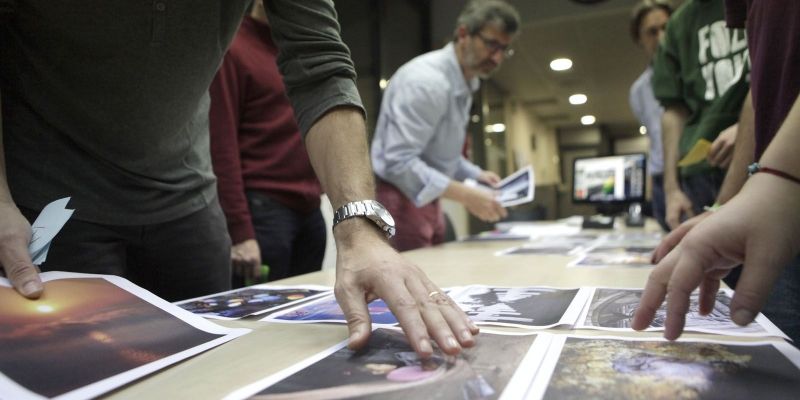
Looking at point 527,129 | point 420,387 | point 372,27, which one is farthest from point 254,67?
point 527,129

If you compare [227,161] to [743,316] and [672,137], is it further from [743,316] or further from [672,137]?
[672,137]

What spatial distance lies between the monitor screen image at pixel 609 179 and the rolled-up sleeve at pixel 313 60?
2487mm

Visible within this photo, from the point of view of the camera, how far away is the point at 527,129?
8.27m

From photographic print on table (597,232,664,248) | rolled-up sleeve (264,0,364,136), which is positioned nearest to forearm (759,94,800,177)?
rolled-up sleeve (264,0,364,136)

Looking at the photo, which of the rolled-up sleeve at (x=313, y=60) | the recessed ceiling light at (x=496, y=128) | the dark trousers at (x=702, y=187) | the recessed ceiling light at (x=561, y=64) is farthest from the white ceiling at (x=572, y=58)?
the rolled-up sleeve at (x=313, y=60)

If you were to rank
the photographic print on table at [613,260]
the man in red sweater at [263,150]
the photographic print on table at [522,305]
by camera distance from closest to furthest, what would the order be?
the photographic print on table at [522,305], the photographic print on table at [613,260], the man in red sweater at [263,150]

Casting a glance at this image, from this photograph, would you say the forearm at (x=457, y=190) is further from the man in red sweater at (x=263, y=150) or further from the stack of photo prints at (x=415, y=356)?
the stack of photo prints at (x=415, y=356)

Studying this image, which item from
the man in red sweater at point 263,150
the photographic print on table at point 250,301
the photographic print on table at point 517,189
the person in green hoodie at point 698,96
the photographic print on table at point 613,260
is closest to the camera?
the photographic print on table at point 250,301

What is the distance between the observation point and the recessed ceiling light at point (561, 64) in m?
5.33

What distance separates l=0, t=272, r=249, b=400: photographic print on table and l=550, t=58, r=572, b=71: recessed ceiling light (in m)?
5.29

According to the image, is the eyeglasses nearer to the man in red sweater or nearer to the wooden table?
the man in red sweater

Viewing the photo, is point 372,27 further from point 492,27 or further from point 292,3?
point 292,3

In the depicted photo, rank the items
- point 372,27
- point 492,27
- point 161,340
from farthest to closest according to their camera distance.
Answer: point 372,27 → point 492,27 → point 161,340

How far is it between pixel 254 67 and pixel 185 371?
3.74 feet
